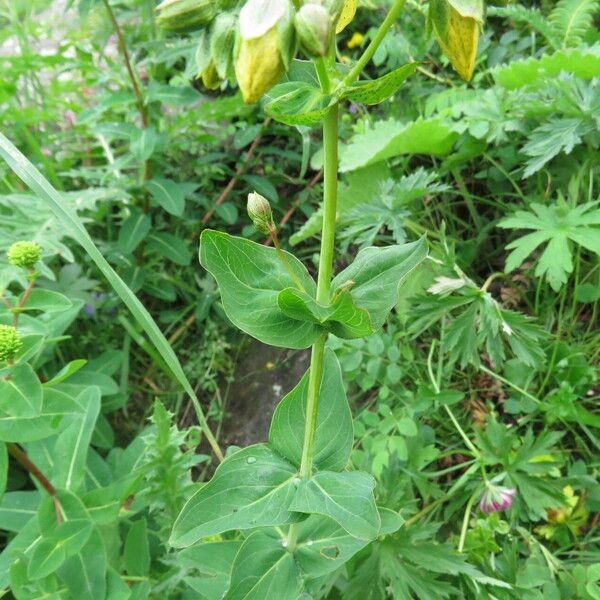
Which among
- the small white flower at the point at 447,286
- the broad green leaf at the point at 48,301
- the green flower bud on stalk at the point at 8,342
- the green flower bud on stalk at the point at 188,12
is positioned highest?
the green flower bud on stalk at the point at 188,12

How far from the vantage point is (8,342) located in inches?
47.9

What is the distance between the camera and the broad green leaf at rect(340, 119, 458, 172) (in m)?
1.83

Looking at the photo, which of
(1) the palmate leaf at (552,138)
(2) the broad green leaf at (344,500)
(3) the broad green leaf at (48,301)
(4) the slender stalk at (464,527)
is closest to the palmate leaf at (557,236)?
(1) the palmate leaf at (552,138)

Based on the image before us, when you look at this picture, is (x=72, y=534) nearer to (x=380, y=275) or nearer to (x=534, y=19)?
(x=380, y=275)

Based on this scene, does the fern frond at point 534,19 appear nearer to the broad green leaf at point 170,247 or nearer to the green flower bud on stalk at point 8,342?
the broad green leaf at point 170,247

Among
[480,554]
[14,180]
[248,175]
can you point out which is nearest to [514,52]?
[248,175]

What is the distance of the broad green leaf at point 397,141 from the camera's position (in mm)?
1834

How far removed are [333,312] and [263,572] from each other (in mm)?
523

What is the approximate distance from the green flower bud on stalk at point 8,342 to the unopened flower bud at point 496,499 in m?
1.04

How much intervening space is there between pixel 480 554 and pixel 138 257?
1.68m

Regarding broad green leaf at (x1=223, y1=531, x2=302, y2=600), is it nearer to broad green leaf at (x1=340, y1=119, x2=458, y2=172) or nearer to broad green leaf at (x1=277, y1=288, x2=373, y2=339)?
broad green leaf at (x1=277, y1=288, x2=373, y2=339)

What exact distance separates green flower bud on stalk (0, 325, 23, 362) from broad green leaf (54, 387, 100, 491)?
9.2 inches

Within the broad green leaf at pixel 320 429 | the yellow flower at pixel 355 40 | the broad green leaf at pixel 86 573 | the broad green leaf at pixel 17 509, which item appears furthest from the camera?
the yellow flower at pixel 355 40

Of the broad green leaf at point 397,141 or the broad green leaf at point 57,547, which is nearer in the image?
the broad green leaf at point 57,547
